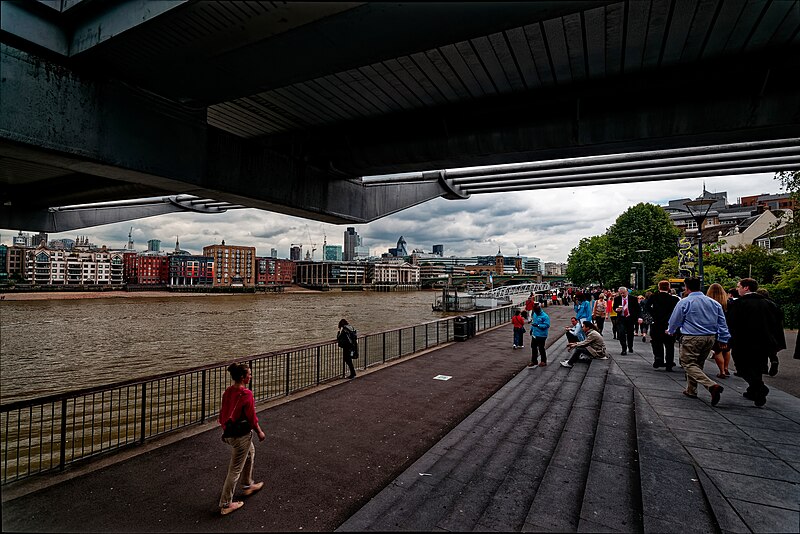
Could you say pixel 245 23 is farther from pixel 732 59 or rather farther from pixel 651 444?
pixel 651 444

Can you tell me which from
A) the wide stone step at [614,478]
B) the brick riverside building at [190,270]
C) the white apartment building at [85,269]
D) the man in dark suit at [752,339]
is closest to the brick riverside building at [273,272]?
the brick riverside building at [190,270]

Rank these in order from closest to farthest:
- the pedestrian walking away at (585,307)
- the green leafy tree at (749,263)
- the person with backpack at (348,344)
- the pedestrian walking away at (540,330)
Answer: the person with backpack at (348,344) → the pedestrian walking away at (540,330) → the pedestrian walking away at (585,307) → the green leafy tree at (749,263)

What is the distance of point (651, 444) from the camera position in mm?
4520

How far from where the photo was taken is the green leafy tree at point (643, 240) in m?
44.6

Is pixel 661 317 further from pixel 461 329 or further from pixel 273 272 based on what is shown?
pixel 273 272

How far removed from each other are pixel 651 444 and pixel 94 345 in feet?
105

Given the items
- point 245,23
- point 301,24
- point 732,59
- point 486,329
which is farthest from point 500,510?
point 486,329

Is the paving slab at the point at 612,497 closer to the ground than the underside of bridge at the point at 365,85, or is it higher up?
closer to the ground

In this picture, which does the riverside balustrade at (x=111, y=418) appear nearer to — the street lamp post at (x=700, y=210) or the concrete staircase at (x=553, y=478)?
the concrete staircase at (x=553, y=478)

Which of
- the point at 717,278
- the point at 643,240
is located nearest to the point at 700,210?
the point at 717,278

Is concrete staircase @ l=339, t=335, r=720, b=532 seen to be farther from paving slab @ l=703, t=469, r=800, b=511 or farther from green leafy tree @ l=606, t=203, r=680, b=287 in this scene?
green leafy tree @ l=606, t=203, r=680, b=287

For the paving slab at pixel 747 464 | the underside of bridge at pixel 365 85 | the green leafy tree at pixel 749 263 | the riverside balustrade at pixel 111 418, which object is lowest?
the riverside balustrade at pixel 111 418

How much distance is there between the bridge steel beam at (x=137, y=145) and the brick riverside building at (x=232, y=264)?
14331cm

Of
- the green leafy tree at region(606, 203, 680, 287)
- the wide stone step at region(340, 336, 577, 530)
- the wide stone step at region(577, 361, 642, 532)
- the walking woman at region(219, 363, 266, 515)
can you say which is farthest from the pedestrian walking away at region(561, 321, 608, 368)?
the green leafy tree at region(606, 203, 680, 287)
